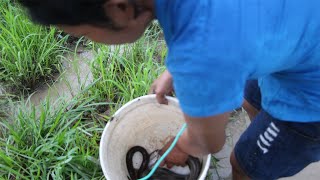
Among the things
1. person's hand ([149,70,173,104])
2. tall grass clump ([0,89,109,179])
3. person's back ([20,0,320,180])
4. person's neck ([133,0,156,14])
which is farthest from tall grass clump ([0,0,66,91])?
person's neck ([133,0,156,14])

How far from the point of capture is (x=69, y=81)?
8.66 ft

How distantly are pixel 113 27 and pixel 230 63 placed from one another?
0.95 feet

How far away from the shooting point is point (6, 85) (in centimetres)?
261

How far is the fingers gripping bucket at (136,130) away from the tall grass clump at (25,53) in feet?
2.67

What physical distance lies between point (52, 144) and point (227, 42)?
1336mm

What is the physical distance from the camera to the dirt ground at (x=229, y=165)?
2123 millimetres

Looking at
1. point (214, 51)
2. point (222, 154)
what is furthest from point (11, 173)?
point (214, 51)

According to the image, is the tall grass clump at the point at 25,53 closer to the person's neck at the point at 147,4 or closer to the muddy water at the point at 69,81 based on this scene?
the muddy water at the point at 69,81

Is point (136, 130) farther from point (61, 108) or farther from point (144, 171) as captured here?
point (61, 108)

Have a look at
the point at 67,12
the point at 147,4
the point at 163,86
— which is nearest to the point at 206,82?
the point at 147,4

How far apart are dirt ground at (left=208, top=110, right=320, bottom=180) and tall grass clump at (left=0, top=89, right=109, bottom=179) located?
572 mm

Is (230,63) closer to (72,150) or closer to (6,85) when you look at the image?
(72,150)

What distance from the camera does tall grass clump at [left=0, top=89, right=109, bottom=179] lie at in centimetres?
206

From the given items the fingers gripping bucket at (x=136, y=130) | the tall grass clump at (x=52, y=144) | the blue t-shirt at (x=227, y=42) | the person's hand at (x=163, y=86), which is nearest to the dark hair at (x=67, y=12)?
the blue t-shirt at (x=227, y=42)
